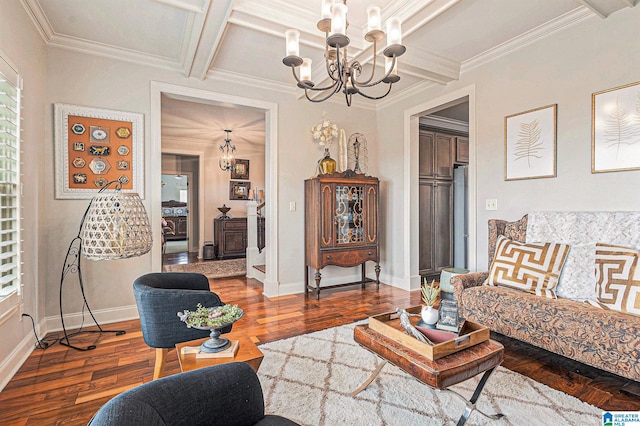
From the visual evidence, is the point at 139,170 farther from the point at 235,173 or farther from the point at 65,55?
the point at 235,173

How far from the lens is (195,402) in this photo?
98 centimetres

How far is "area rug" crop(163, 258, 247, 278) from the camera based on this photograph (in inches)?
218

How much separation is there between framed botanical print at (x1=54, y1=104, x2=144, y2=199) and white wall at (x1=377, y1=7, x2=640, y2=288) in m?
3.49

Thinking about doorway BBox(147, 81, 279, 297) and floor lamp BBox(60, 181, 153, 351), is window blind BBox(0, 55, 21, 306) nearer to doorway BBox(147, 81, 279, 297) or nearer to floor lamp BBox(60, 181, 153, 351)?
floor lamp BBox(60, 181, 153, 351)

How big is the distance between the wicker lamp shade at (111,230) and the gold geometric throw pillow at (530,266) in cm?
303

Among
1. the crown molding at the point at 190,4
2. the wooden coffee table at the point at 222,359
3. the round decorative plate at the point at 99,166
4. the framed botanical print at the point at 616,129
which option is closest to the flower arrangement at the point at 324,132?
the crown molding at the point at 190,4

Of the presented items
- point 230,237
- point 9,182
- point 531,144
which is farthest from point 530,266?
point 230,237

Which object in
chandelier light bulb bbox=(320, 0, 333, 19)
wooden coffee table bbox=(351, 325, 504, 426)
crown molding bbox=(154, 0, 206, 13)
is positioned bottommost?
wooden coffee table bbox=(351, 325, 504, 426)

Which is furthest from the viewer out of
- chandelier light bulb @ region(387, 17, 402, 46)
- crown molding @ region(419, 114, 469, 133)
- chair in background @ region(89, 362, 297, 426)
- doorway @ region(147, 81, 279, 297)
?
crown molding @ region(419, 114, 469, 133)

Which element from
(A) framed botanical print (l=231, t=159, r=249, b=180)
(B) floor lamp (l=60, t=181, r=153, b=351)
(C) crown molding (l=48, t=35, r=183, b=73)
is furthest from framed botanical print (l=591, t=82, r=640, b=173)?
(A) framed botanical print (l=231, t=159, r=249, b=180)

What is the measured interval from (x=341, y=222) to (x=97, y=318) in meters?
→ 2.84

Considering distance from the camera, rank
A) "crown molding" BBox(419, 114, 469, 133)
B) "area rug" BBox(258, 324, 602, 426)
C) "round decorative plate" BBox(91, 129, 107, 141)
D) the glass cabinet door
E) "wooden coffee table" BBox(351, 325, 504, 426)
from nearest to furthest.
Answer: "wooden coffee table" BBox(351, 325, 504, 426)
"area rug" BBox(258, 324, 602, 426)
"round decorative plate" BBox(91, 129, 107, 141)
the glass cabinet door
"crown molding" BBox(419, 114, 469, 133)

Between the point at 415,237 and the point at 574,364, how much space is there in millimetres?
2397

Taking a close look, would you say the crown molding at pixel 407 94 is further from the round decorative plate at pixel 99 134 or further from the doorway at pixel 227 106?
the round decorative plate at pixel 99 134
